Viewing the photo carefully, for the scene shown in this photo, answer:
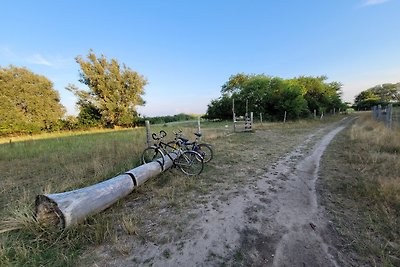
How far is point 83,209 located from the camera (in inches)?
102

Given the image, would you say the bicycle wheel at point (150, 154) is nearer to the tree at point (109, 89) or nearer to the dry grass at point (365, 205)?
the dry grass at point (365, 205)

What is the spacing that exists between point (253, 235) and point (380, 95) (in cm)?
8287

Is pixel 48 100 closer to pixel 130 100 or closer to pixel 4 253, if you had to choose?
pixel 130 100

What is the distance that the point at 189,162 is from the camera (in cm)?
488

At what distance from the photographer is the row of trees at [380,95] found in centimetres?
5660

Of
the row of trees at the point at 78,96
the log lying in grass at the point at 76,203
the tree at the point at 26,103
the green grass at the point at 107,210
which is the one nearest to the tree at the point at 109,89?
the row of trees at the point at 78,96

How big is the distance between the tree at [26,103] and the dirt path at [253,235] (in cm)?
2520

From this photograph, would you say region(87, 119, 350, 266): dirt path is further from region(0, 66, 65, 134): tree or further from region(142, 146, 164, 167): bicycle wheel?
region(0, 66, 65, 134): tree

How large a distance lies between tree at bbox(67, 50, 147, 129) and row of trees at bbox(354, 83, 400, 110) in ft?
215

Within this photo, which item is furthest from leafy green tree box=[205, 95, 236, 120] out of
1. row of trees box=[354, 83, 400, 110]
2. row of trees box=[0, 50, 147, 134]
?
row of trees box=[354, 83, 400, 110]

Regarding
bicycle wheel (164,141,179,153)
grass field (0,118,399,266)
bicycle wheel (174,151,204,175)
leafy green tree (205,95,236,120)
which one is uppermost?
leafy green tree (205,95,236,120)

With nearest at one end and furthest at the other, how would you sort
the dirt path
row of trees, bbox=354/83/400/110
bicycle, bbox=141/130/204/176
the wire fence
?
the dirt path, bicycle, bbox=141/130/204/176, the wire fence, row of trees, bbox=354/83/400/110

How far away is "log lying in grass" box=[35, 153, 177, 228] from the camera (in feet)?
7.86

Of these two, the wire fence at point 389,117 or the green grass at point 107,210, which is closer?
the green grass at point 107,210
